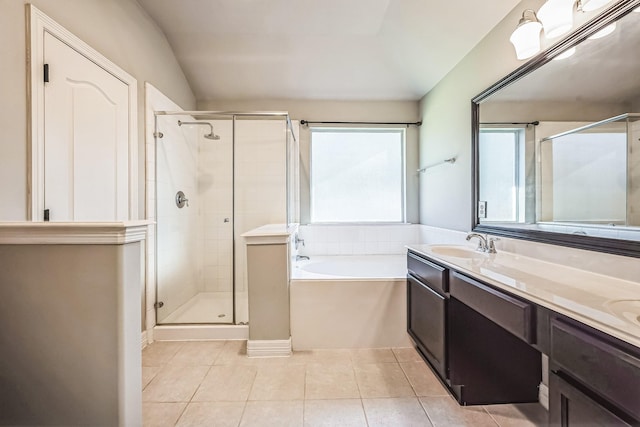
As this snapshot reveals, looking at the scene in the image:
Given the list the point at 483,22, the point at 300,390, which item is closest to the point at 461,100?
the point at 483,22

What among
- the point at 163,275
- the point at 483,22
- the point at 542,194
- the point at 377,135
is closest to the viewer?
the point at 542,194

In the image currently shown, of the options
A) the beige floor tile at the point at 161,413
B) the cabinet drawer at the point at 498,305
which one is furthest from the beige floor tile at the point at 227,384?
the cabinet drawer at the point at 498,305

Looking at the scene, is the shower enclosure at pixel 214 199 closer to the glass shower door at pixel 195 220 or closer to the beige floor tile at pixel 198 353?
the glass shower door at pixel 195 220

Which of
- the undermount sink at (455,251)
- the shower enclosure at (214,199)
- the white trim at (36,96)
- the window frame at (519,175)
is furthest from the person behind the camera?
the shower enclosure at (214,199)

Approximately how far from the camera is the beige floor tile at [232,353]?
2.05 meters

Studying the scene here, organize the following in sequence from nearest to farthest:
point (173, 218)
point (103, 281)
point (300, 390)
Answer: point (103, 281) → point (300, 390) → point (173, 218)

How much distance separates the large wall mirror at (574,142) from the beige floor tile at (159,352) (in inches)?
101

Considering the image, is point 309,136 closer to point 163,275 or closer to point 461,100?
point 461,100

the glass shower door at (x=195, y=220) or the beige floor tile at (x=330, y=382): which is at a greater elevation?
the glass shower door at (x=195, y=220)

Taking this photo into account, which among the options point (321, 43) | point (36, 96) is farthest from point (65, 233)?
point (321, 43)

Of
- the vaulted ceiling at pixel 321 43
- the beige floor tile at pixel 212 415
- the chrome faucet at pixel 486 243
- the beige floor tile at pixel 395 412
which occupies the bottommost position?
the beige floor tile at pixel 212 415

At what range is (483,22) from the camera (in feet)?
6.49

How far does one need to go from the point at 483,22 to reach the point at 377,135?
1.58 m

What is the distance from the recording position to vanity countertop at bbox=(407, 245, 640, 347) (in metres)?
0.78
